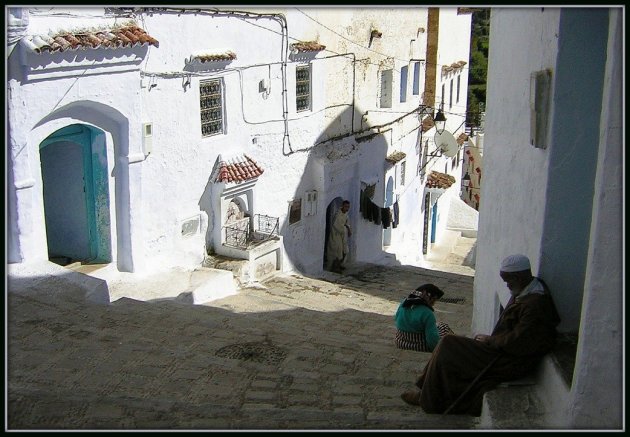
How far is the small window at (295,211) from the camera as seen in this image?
1415cm

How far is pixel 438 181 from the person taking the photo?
72.2ft

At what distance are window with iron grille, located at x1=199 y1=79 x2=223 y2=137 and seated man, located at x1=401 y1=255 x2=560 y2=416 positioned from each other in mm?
7749

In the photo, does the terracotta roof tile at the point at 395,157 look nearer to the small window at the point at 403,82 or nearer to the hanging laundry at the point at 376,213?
the small window at the point at 403,82

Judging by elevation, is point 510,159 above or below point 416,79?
below

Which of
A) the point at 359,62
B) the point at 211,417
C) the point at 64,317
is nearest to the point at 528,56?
the point at 211,417

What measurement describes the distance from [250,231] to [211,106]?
95.1 inches

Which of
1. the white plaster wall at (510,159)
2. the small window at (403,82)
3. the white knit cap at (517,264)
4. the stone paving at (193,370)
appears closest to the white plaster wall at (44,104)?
the stone paving at (193,370)

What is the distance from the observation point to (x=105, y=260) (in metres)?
10.3

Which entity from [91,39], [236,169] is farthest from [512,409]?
[236,169]

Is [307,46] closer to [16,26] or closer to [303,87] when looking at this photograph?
[303,87]

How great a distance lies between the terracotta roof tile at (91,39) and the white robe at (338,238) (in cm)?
651

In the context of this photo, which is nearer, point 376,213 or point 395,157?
point 376,213

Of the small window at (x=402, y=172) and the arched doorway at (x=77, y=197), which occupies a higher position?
the arched doorway at (x=77, y=197)

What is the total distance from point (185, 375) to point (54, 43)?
15.1ft
